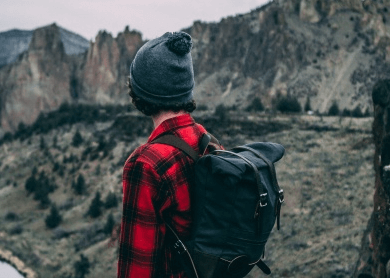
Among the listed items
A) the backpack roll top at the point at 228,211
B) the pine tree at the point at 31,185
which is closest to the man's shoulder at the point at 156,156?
the backpack roll top at the point at 228,211

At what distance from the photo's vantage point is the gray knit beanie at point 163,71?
6.01 ft

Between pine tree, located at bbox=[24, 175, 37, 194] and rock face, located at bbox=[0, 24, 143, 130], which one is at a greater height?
rock face, located at bbox=[0, 24, 143, 130]

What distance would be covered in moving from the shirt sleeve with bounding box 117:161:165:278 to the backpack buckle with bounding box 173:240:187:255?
0.07 meters

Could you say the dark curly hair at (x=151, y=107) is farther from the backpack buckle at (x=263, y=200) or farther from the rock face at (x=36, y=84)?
the rock face at (x=36, y=84)

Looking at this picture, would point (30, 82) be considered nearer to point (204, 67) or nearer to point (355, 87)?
point (204, 67)

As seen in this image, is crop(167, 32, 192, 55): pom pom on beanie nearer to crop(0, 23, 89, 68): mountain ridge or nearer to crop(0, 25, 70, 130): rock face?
crop(0, 25, 70, 130): rock face

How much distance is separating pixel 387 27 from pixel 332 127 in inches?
1168

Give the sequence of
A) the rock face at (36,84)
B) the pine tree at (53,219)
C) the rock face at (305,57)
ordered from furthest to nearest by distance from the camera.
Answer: the rock face at (36,84)
the rock face at (305,57)
the pine tree at (53,219)

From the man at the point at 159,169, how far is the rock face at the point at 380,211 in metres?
3.34

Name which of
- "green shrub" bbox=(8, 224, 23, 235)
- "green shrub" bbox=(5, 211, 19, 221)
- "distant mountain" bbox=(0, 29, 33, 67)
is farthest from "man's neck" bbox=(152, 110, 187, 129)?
"distant mountain" bbox=(0, 29, 33, 67)

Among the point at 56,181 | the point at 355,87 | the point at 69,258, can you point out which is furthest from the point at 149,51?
the point at 355,87

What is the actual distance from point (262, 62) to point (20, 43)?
42728mm

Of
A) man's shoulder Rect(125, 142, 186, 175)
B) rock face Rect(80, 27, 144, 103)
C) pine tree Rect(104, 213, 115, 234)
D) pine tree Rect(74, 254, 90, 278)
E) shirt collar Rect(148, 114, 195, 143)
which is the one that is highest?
shirt collar Rect(148, 114, 195, 143)

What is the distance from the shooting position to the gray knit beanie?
72.1 inches
